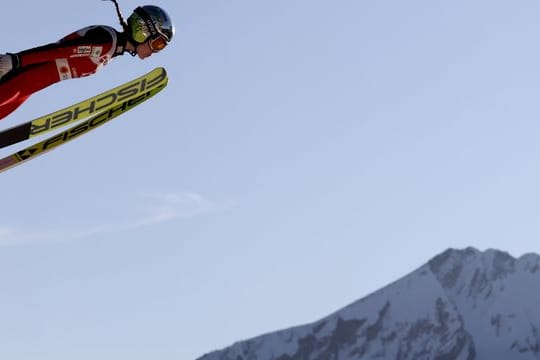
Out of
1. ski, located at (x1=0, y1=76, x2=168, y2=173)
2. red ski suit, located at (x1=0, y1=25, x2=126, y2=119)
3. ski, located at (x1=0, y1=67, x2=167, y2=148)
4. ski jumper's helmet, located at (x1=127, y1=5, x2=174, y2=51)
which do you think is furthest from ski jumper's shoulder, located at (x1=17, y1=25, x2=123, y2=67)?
ski, located at (x1=0, y1=76, x2=168, y2=173)

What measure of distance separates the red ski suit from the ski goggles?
0.30m

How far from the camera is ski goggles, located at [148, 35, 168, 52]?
11.8m

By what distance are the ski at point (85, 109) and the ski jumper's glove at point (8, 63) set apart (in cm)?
83

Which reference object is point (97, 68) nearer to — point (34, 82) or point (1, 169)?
point (34, 82)

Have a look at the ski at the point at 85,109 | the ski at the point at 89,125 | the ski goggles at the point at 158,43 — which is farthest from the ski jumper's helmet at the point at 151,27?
the ski at the point at 89,125

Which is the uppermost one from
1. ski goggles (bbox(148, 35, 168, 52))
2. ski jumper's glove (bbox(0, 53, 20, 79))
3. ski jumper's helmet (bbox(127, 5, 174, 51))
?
ski jumper's helmet (bbox(127, 5, 174, 51))

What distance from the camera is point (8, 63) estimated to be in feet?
37.1

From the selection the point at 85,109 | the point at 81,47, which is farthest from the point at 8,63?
the point at 85,109

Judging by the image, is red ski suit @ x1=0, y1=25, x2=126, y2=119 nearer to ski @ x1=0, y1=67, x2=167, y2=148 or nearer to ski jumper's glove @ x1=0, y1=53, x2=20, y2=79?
ski jumper's glove @ x1=0, y1=53, x2=20, y2=79

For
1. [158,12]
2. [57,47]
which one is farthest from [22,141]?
[158,12]

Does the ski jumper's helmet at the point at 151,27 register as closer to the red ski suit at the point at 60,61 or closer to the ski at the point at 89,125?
the red ski suit at the point at 60,61

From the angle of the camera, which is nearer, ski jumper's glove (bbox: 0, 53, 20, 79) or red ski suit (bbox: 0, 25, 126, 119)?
ski jumper's glove (bbox: 0, 53, 20, 79)

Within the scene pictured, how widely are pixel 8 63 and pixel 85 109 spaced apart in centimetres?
136

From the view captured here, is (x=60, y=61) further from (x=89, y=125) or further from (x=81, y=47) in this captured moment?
(x=89, y=125)
